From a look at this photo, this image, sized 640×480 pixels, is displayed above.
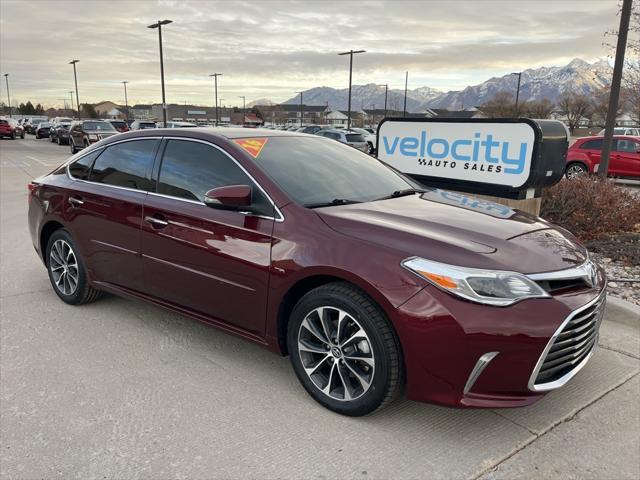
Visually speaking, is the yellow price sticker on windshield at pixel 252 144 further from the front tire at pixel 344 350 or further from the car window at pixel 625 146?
the car window at pixel 625 146

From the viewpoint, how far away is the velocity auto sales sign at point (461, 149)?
6.30 metres

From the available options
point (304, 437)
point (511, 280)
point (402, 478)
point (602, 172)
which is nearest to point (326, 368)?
point (304, 437)

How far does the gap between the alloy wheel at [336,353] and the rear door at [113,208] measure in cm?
160

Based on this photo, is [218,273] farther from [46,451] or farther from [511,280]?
[511,280]

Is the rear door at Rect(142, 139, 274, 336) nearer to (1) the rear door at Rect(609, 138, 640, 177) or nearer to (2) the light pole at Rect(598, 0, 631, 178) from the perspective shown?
(2) the light pole at Rect(598, 0, 631, 178)

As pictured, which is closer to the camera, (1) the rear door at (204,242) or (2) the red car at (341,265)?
(2) the red car at (341,265)

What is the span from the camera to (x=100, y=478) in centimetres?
252

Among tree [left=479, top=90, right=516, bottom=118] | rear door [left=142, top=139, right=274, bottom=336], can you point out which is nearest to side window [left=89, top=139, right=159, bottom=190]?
rear door [left=142, top=139, right=274, bottom=336]

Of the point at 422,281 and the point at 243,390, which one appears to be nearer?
the point at 422,281

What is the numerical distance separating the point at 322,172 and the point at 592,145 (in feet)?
48.4

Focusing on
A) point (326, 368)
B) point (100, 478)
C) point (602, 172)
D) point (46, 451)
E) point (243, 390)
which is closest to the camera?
point (100, 478)

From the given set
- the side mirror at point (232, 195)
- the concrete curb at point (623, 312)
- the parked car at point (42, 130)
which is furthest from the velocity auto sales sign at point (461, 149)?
the parked car at point (42, 130)

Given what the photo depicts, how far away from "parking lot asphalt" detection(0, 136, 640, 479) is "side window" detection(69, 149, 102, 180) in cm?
138

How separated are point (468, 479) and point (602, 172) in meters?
8.77
